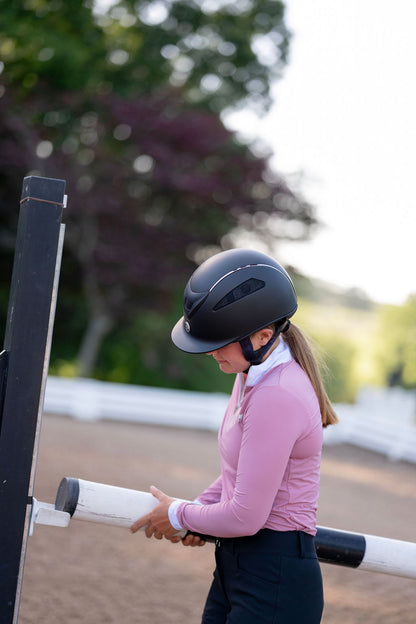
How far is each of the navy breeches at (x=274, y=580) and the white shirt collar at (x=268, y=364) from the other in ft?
1.40

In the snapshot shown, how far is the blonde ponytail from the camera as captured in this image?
2.03m

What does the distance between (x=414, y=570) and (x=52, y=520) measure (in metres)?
1.14

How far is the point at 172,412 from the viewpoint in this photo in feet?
45.0

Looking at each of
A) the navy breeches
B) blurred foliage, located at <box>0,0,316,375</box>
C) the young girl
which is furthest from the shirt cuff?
blurred foliage, located at <box>0,0,316,375</box>

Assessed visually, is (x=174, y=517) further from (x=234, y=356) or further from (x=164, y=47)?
(x=164, y=47)

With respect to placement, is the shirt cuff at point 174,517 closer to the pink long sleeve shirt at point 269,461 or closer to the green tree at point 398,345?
the pink long sleeve shirt at point 269,461

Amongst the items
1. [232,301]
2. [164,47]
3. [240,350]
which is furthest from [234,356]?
[164,47]

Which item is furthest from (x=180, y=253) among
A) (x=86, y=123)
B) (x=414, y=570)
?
(x=414, y=570)

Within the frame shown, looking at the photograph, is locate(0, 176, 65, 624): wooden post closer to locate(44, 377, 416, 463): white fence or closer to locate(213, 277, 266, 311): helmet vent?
locate(213, 277, 266, 311): helmet vent

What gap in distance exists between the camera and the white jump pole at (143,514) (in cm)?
203

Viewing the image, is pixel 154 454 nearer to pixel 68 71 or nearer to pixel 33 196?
pixel 33 196

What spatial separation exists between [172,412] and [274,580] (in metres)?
11.9

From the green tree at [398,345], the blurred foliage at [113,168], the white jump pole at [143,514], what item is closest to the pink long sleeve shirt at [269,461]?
the white jump pole at [143,514]

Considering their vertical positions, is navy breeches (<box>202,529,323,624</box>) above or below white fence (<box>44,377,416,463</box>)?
above
